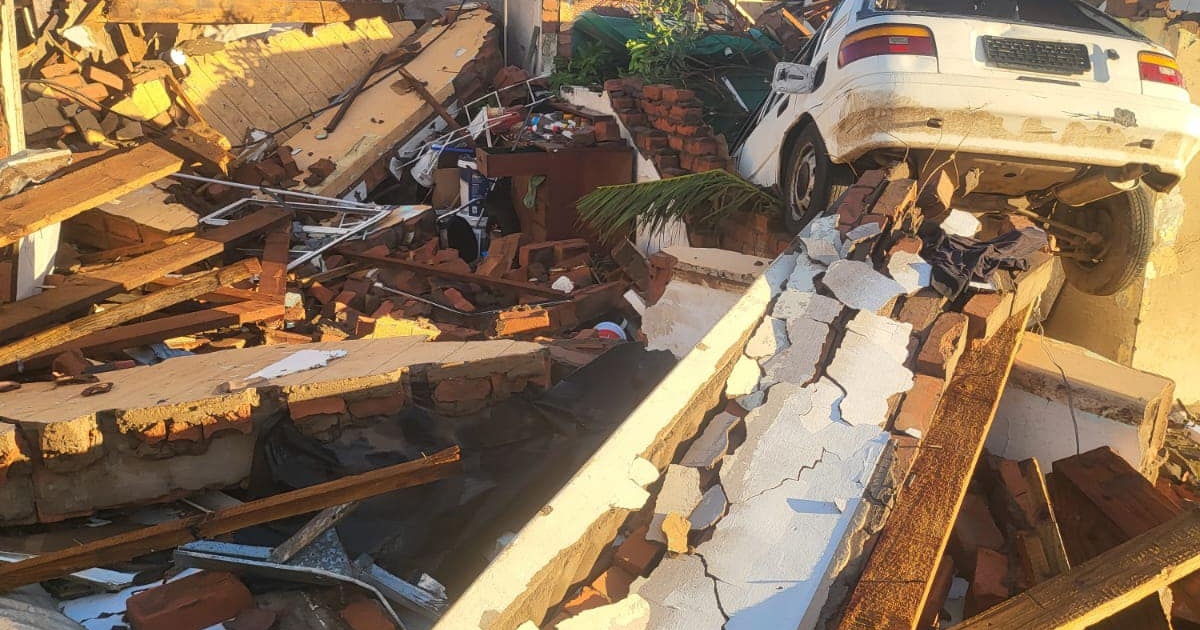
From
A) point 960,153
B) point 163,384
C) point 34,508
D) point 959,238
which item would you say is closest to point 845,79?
point 960,153

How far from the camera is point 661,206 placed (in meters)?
5.45

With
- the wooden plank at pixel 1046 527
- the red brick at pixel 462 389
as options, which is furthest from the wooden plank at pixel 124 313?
the wooden plank at pixel 1046 527

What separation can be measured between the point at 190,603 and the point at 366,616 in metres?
0.55

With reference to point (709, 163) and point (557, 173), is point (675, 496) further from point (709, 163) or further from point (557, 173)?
point (557, 173)

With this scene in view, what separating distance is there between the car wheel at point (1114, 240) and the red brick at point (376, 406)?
4101mm

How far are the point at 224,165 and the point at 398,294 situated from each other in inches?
105

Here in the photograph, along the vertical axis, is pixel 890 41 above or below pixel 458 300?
above

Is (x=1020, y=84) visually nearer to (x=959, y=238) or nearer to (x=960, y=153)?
(x=960, y=153)

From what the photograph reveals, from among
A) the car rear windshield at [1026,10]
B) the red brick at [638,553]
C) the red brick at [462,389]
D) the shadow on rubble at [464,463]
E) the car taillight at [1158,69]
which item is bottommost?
the shadow on rubble at [464,463]

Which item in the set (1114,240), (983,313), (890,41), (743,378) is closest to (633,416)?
(743,378)

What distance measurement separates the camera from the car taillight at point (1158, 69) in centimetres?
408

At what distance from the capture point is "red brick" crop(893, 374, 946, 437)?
263cm

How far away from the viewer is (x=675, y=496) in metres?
2.45

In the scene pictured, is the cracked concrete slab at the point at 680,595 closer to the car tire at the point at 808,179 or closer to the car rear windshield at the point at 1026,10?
the car tire at the point at 808,179
